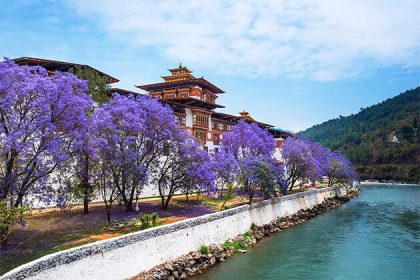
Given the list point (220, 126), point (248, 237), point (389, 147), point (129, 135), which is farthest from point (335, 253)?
point (389, 147)

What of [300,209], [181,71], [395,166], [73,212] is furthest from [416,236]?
[395,166]

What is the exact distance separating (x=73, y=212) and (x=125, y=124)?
8664mm

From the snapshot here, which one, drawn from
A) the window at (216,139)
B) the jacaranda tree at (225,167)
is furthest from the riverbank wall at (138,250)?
the window at (216,139)

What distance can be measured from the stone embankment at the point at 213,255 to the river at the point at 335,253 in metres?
0.66

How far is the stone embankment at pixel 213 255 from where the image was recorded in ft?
71.6

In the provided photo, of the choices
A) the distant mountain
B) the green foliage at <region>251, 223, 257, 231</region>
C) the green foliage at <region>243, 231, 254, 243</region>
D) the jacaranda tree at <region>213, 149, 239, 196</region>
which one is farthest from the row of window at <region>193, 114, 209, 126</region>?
the distant mountain

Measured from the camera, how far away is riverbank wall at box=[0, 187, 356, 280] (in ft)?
52.9

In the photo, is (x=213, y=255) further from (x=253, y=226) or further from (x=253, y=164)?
(x=253, y=164)

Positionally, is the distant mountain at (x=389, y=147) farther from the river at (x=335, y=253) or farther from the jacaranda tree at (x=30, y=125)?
the jacaranda tree at (x=30, y=125)

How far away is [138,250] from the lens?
2086cm

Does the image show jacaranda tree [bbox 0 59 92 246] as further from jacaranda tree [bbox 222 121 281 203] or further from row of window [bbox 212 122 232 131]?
row of window [bbox 212 122 232 131]

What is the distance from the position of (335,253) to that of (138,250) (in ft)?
55.1

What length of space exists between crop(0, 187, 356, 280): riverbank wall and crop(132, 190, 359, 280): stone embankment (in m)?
0.43

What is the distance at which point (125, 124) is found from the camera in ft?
96.8
